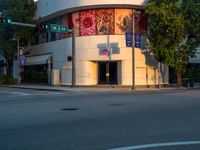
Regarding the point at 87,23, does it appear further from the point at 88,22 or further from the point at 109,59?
the point at 109,59

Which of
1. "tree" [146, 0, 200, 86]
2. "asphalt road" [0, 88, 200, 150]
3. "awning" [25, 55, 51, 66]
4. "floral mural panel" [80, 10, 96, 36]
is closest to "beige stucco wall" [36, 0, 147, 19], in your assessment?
"floral mural panel" [80, 10, 96, 36]

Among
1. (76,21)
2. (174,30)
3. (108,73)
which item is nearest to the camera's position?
(174,30)

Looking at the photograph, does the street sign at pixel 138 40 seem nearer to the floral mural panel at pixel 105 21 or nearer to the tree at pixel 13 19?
the floral mural panel at pixel 105 21

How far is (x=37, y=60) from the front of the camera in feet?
167

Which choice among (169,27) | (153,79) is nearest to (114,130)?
(169,27)

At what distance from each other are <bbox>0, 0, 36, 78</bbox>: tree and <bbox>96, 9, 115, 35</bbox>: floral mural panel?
36.3 feet

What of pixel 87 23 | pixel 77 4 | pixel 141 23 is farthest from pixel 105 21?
pixel 141 23

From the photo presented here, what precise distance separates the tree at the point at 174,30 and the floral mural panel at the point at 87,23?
5.81 meters

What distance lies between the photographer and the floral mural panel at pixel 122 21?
1663 inches

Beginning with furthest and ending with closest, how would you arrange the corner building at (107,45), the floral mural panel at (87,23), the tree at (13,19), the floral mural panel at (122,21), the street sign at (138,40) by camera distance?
the tree at (13,19) → the floral mural panel at (87,23) → the floral mural panel at (122,21) → the corner building at (107,45) → the street sign at (138,40)

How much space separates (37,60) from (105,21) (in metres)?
12.4

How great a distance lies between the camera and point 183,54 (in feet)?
133

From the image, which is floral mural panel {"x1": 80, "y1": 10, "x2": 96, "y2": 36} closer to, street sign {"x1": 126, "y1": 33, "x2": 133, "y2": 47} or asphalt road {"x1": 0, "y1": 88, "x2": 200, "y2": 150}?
street sign {"x1": 126, "y1": 33, "x2": 133, "y2": 47}

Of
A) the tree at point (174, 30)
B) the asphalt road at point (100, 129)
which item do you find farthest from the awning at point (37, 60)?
the asphalt road at point (100, 129)
